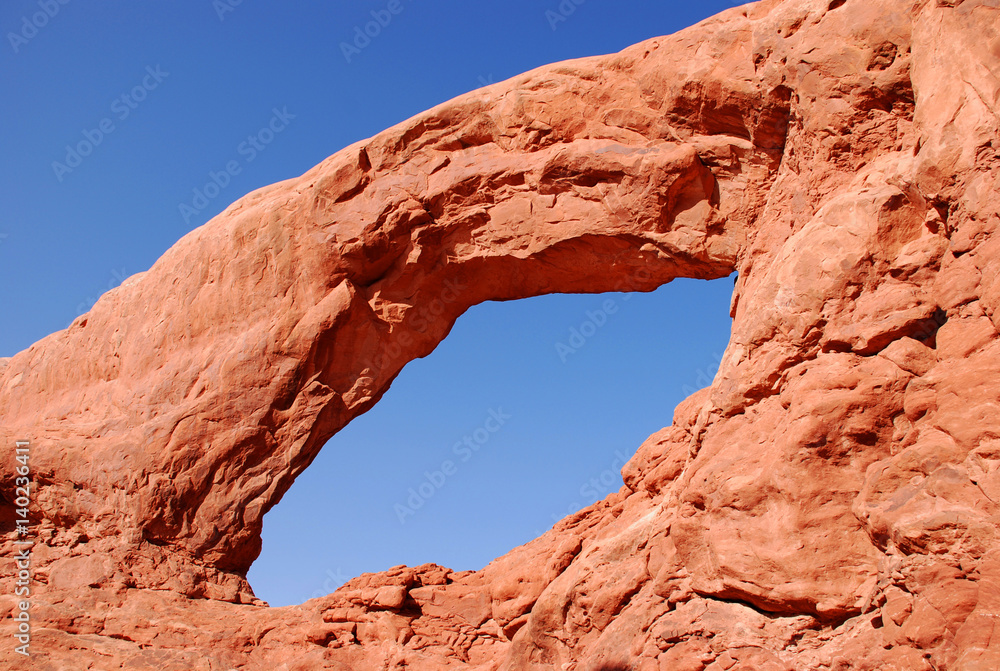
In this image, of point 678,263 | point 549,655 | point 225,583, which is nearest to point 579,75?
point 678,263

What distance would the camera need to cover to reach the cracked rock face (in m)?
6.23

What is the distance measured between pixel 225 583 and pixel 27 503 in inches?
106

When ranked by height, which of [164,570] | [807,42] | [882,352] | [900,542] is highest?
[807,42]

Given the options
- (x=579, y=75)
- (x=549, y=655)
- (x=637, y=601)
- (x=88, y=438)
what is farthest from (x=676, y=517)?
(x=88, y=438)

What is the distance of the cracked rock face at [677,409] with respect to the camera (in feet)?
20.4

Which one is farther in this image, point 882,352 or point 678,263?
point 678,263

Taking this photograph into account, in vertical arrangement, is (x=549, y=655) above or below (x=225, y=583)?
below

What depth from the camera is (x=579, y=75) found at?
1027cm

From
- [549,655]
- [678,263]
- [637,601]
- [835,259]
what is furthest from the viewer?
[678,263]

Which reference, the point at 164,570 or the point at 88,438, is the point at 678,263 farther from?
the point at 88,438

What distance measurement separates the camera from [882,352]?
6594 mm

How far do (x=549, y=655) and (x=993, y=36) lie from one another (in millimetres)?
6606

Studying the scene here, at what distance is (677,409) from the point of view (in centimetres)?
996

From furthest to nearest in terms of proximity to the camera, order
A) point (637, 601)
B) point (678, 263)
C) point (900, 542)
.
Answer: point (678, 263) → point (637, 601) → point (900, 542)
